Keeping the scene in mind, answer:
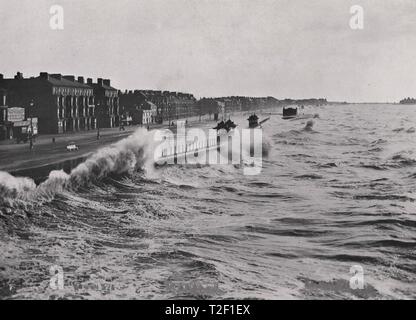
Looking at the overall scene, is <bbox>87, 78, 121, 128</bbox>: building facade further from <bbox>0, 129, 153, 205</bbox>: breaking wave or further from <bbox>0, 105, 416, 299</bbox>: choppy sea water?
<bbox>0, 105, 416, 299</bbox>: choppy sea water

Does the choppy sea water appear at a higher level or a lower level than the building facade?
lower

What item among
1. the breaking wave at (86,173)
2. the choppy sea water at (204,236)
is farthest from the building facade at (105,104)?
the choppy sea water at (204,236)

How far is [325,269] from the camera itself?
1642 cm

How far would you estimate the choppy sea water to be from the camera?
14922 millimetres

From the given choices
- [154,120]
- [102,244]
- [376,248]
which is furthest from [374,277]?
[154,120]

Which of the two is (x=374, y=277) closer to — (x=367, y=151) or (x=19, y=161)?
(x=19, y=161)

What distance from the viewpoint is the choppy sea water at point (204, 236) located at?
14.9 metres

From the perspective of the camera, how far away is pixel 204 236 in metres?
20.6

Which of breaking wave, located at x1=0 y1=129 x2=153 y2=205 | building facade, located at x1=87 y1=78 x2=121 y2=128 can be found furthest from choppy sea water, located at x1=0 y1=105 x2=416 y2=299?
building facade, located at x1=87 y1=78 x2=121 y2=128

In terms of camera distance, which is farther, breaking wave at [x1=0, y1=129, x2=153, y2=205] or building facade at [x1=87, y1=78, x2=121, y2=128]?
building facade at [x1=87, y1=78, x2=121, y2=128]

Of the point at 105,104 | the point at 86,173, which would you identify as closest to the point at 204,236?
the point at 86,173

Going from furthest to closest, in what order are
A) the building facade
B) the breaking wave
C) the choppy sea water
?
1. the building facade
2. the breaking wave
3. the choppy sea water

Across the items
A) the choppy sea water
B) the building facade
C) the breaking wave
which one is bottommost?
the choppy sea water

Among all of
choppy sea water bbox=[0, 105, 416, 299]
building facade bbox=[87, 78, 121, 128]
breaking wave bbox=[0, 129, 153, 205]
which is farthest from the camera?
building facade bbox=[87, 78, 121, 128]
